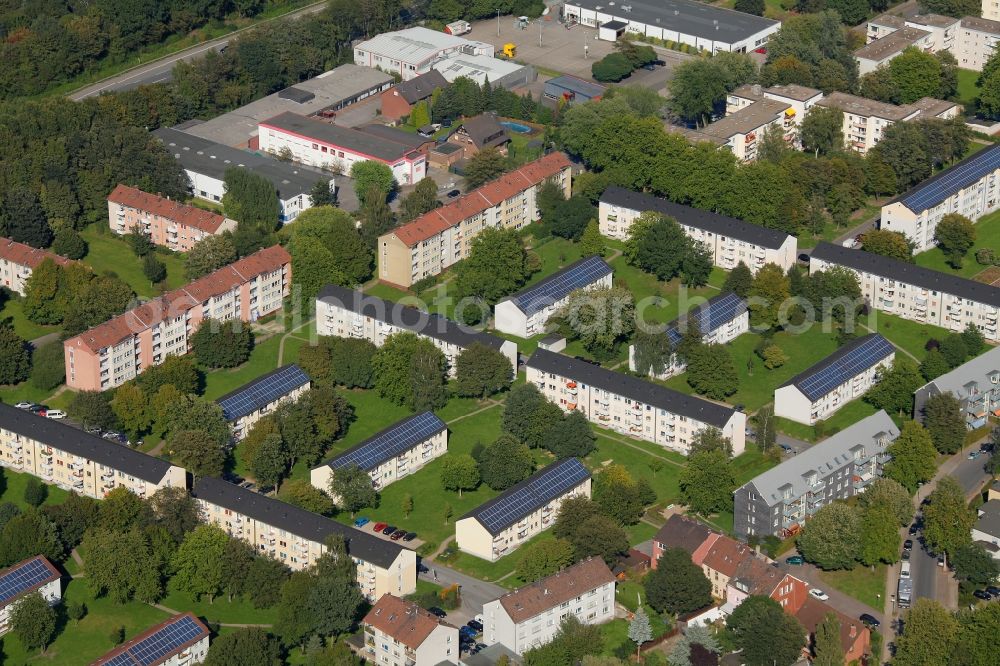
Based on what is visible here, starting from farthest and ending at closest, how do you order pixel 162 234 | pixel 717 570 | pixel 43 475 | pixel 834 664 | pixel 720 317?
1. pixel 162 234
2. pixel 720 317
3. pixel 43 475
4. pixel 717 570
5. pixel 834 664

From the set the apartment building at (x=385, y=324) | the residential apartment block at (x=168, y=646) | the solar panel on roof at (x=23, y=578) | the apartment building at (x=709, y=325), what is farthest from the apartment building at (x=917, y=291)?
the solar panel on roof at (x=23, y=578)

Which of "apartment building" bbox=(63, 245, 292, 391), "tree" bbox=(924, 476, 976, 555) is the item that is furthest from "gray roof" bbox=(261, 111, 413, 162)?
"tree" bbox=(924, 476, 976, 555)

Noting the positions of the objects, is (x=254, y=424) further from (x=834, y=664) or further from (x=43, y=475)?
(x=834, y=664)

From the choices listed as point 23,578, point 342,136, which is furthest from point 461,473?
point 342,136

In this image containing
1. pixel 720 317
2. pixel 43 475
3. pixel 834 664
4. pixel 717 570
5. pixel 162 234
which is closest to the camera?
pixel 834 664

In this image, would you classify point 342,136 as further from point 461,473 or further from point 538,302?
point 461,473

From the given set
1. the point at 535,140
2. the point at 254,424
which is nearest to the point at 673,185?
the point at 535,140

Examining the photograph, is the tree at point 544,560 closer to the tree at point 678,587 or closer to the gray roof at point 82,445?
the tree at point 678,587

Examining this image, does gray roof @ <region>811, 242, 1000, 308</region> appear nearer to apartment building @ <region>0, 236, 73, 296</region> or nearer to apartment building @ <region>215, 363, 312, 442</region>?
apartment building @ <region>215, 363, 312, 442</region>
